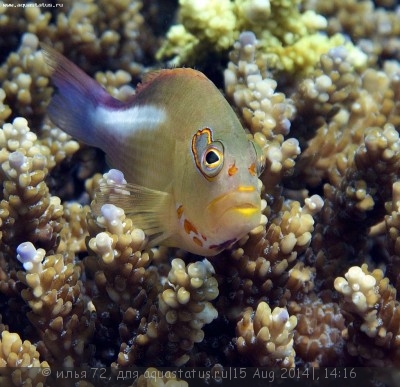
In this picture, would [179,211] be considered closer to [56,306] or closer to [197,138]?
[197,138]

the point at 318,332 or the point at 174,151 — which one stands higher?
the point at 174,151

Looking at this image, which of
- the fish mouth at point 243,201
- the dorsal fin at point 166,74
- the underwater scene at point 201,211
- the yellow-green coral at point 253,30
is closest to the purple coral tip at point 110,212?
the underwater scene at point 201,211

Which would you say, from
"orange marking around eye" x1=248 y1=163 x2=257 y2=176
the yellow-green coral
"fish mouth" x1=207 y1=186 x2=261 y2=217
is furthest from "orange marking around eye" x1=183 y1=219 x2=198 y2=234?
the yellow-green coral

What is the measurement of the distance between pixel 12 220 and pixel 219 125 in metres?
1.23

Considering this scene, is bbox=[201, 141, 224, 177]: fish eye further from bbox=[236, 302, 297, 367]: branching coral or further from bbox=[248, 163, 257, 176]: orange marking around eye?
bbox=[236, 302, 297, 367]: branching coral

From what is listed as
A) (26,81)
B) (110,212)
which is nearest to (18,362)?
(110,212)

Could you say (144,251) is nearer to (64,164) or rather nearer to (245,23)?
(64,164)

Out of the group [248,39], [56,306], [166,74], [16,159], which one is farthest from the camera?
[248,39]

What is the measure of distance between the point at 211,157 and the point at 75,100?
124 cm

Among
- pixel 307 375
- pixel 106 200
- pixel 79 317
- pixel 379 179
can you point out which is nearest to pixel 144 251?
pixel 106 200

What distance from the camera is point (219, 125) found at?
2.17 meters

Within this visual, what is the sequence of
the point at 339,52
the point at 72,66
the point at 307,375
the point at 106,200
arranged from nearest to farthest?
the point at 106,200, the point at 307,375, the point at 72,66, the point at 339,52

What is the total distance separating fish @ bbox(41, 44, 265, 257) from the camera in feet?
6.78

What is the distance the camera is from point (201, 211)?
2.17 metres
